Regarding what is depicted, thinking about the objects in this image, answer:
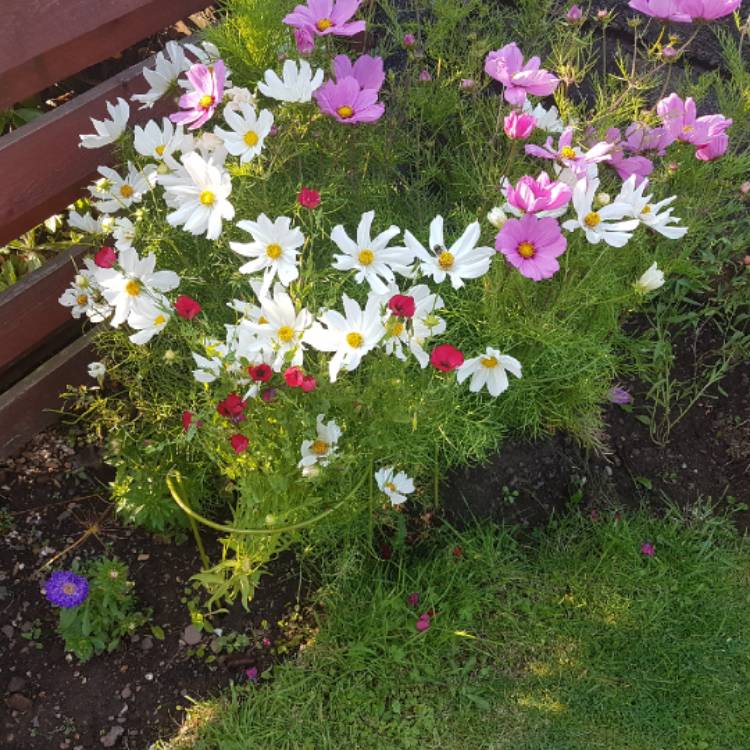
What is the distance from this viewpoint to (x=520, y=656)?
2066 millimetres

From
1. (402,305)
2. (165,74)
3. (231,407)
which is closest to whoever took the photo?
(402,305)

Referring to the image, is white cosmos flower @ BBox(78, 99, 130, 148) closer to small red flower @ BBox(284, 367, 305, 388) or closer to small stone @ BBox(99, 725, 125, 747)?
small red flower @ BBox(284, 367, 305, 388)

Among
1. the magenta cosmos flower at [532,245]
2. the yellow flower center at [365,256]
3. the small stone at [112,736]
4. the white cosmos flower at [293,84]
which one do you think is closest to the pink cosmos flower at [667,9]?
the magenta cosmos flower at [532,245]

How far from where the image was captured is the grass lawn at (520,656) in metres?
1.93

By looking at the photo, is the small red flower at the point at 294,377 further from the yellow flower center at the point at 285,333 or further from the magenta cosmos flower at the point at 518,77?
the magenta cosmos flower at the point at 518,77

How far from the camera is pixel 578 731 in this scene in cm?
195

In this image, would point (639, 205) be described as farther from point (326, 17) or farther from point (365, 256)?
point (326, 17)

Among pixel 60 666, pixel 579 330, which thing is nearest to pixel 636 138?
pixel 579 330

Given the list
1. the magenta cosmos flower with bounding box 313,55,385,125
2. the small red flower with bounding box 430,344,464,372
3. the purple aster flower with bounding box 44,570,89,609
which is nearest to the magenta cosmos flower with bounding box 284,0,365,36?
the magenta cosmos flower with bounding box 313,55,385,125

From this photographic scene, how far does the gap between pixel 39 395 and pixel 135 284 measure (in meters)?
0.86

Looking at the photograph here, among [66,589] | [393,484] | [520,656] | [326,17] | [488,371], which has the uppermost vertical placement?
[326,17]

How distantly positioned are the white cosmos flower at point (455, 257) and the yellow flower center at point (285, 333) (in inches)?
11.6

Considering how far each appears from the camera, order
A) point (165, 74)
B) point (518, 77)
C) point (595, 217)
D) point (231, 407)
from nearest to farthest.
Answer: point (231, 407)
point (595, 217)
point (518, 77)
point (165, 74)

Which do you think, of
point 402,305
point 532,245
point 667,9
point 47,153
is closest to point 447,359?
point 402,305
